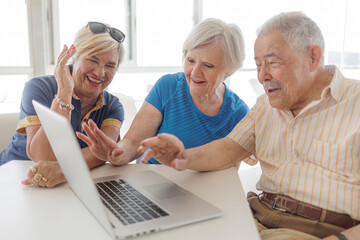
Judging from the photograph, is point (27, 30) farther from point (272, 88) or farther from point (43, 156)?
point (272, 88)

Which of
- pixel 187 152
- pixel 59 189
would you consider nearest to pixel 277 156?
pixel 187 152

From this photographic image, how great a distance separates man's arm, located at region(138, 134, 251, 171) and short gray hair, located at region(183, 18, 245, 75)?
0.51 meters

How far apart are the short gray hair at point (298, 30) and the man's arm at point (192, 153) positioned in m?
0.46

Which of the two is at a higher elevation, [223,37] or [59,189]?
[223,37]

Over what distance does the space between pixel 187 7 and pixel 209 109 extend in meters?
3.13

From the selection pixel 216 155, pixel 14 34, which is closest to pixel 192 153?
pixel 216 155

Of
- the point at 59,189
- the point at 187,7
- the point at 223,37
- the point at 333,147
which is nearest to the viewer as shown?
the point at 59,189

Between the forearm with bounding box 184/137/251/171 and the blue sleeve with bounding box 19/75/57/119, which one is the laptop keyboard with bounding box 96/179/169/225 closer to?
the forearm with bounding box 184/137/251/171

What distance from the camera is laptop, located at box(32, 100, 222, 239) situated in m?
0.71

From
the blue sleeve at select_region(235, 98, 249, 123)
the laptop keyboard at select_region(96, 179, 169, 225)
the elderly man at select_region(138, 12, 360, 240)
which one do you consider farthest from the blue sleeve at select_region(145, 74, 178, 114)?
the laptop keyboard at select_region(96, 179, 169, 225)

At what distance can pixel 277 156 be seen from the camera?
4.23ft

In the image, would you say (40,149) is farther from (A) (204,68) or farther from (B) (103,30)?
(A) (204,68)

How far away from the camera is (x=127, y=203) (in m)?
0.90

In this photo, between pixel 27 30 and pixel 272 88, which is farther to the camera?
pixel 27 30
